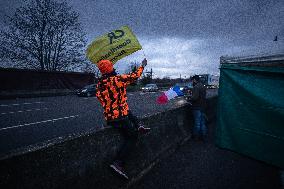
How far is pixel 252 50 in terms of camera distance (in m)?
6.23

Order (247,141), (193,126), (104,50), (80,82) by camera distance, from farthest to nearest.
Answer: (80,82) < (193,126) < (104,50) < (247,141)

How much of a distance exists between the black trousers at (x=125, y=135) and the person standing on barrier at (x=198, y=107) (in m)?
4.22

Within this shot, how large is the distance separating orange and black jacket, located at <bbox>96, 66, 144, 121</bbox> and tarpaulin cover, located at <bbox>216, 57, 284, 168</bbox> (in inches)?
75.4

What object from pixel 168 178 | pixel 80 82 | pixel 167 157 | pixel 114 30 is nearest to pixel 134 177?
pixel 168 178

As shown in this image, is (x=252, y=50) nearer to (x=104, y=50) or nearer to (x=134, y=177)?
(x=104, y=50)

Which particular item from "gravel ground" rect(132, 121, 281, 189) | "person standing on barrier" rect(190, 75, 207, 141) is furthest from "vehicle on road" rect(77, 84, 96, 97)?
"gravel ground" rect(132, 121, 281, 189)

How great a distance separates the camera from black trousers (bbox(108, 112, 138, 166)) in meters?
4.27

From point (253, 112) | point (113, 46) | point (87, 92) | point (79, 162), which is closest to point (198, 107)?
point (253, 112)

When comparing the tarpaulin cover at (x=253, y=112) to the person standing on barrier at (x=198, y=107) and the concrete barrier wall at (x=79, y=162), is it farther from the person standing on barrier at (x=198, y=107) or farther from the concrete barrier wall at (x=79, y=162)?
the person standing on barrier at (x=198, y=107)

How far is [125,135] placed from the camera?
4.43 meters

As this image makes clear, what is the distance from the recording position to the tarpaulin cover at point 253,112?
421 centimetres

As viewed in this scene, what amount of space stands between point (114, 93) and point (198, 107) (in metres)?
4.86

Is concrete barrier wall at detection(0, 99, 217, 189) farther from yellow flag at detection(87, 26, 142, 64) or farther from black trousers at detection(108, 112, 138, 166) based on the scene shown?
yellow flag at detection(87, 26, 142, 64)

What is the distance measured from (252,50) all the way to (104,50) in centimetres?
350
